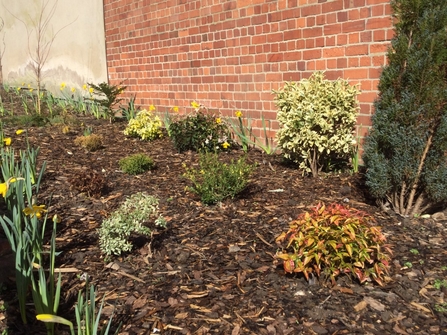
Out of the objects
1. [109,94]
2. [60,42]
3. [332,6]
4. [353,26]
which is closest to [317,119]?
[353,26]

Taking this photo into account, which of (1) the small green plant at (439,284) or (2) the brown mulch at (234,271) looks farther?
(1) the small green plant at (439,284)

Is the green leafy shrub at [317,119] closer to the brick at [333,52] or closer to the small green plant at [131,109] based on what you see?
the brick at [333,52]

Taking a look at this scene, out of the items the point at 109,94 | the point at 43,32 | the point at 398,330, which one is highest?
the point at 43,32

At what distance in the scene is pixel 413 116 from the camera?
12.6 feet

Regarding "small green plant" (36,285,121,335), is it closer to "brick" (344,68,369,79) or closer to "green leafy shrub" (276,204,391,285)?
"green leafy shrub" (276,204,391,285)

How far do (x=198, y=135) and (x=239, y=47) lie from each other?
1503 mm

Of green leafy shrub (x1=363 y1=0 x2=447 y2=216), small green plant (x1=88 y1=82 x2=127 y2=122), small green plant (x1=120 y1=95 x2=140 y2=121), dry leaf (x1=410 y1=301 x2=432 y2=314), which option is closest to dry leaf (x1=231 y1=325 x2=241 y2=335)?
dry leaf (x1=410 y1=301 x2=432 y2=314)

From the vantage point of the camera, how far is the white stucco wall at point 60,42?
10.9 metres

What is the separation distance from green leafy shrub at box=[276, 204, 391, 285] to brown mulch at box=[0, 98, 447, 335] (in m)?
0.11

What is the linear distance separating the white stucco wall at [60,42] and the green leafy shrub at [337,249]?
868 centimetres

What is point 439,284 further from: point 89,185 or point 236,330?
point 89,185

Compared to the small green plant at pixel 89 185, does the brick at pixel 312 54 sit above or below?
above

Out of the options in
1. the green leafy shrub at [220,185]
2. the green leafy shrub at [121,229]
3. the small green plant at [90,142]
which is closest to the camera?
the green leafy shrub at [121,229]

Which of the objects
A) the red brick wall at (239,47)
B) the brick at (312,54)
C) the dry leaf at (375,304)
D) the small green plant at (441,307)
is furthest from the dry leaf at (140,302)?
the brick at (312,54)
